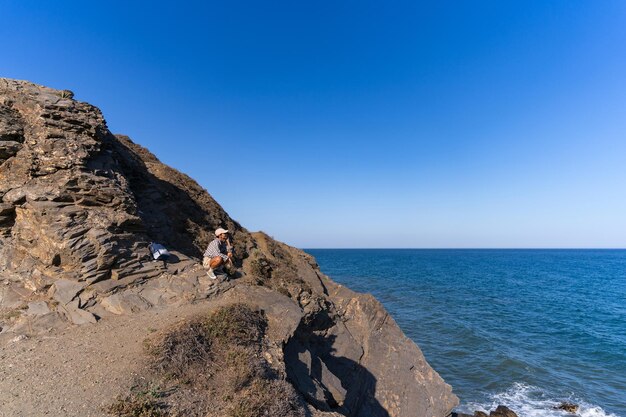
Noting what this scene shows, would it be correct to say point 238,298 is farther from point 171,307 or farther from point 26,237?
point 26,237

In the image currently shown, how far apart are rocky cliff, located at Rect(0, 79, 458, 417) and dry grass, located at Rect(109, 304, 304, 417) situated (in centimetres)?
74

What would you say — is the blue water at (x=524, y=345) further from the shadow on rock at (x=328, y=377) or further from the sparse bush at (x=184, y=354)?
the sparse bush at (x=184, y=354)

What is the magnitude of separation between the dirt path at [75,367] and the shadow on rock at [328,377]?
13.3 feet

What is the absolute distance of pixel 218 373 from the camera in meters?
8.09

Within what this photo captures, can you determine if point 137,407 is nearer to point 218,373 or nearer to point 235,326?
point 218,373

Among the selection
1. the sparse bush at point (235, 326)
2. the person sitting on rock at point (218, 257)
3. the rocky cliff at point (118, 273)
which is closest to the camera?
the sparse bush at point (235, 326)

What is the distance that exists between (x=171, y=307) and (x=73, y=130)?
28.2ft

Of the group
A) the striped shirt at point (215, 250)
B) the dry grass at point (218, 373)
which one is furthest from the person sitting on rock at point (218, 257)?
the dry grass at point (218, 373)

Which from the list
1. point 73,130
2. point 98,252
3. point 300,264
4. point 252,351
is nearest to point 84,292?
point 98,252

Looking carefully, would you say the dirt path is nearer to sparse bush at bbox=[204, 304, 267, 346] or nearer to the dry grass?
the dry grass

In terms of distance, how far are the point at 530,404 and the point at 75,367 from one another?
23.9 meters

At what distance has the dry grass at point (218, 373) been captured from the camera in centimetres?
702

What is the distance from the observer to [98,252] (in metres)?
11.3

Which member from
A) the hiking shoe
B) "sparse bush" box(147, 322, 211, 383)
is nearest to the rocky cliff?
the hiking shoe
